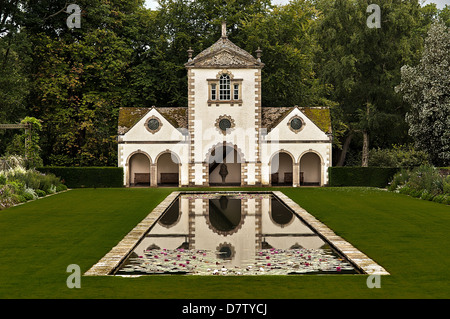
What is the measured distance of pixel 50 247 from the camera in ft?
44.3

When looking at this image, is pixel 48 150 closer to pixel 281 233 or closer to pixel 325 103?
pixel 325 103

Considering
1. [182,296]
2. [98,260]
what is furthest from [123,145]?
[182,296]

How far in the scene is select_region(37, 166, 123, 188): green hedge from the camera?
35781mm

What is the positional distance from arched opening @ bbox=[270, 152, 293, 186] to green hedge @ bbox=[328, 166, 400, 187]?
327 centimetres

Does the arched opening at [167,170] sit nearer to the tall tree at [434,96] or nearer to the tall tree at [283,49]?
the tall tree at [283,49]

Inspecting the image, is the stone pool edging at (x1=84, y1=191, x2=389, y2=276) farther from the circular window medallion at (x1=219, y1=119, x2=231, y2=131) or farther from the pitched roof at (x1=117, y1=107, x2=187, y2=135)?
the pitched roof at (x1=117, y1=107, x2=187, y2=135)

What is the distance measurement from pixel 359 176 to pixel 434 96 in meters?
7.19

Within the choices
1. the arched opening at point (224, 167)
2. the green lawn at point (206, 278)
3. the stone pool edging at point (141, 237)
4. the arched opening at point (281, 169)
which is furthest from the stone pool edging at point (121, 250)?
the arched opening at point (224, 167)

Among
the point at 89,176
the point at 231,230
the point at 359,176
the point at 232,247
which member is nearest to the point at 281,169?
the point at 359,176

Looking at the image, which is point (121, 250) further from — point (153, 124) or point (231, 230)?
point (153, 124)

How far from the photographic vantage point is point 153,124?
37281 mm

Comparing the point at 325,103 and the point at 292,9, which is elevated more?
the point at 292,9

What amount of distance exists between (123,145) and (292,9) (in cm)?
1693

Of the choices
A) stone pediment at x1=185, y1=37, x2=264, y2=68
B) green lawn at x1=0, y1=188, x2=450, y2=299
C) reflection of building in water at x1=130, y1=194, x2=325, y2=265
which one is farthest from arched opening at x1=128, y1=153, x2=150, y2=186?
reflection of building in water at x1=130, y1=194, x2=325, y2=265
